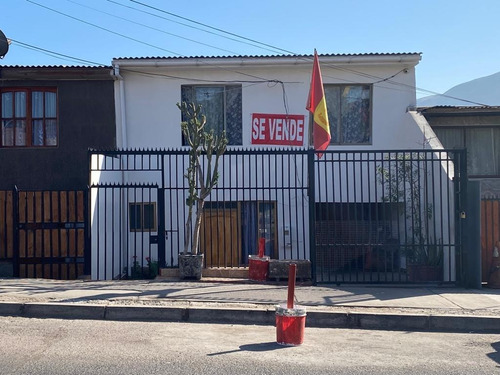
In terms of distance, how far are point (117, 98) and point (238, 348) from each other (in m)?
10.5

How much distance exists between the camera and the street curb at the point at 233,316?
813 centimetres

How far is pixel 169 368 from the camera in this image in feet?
19.0

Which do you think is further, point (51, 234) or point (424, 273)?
point (51, 234)

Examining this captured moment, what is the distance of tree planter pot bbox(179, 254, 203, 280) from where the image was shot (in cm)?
1069

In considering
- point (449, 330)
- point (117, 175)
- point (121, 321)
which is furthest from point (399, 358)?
point (117, 175)

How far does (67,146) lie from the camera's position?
50.8 ft

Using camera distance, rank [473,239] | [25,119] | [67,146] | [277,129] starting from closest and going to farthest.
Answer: [473,239] < [67,146] < [25,119] < [277,129]

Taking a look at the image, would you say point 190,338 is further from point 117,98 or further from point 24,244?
point 117,98

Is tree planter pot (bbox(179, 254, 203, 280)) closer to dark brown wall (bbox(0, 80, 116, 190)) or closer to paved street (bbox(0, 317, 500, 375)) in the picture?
paved street (bbox(0, 317, 500, 375))

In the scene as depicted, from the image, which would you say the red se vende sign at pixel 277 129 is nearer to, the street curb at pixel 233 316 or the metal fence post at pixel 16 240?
the metal fence post at pixel 16 240

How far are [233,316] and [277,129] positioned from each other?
8.43 metres

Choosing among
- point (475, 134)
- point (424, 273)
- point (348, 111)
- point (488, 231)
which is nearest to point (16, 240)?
point (424, 273)

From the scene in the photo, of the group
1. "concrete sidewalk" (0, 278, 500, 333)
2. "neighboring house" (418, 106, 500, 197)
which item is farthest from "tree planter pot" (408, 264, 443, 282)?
"neighboring house" (418, 106, 500, 197)

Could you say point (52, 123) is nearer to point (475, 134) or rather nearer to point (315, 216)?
point (315, 216)
